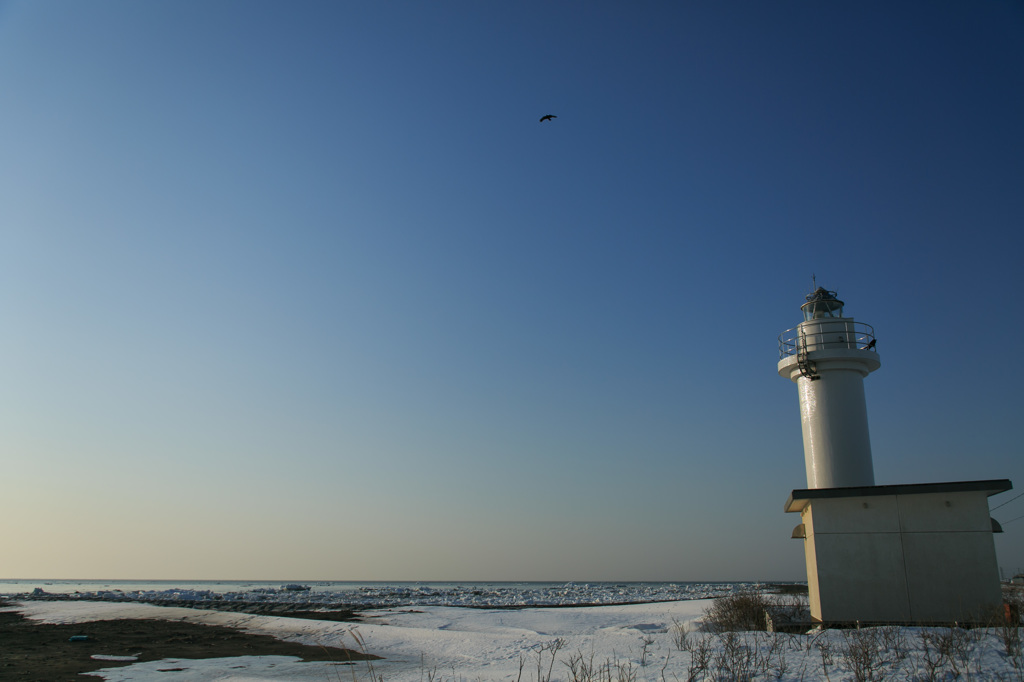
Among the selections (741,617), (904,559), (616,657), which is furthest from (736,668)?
(741,617)

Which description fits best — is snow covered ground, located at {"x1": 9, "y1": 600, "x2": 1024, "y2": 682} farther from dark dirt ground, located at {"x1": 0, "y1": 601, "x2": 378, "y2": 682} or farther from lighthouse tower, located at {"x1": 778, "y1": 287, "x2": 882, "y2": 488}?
lighthouse tower, located at {"x1": 778, "y1": 287, "x2": 882, "y2": 488}

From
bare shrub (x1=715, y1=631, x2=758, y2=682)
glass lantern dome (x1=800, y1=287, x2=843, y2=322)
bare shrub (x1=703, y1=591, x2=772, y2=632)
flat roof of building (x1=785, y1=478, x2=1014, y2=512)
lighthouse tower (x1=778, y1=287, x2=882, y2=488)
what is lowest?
Result: bare shrub (x1=703, y1=591, x2=772, y2=632)

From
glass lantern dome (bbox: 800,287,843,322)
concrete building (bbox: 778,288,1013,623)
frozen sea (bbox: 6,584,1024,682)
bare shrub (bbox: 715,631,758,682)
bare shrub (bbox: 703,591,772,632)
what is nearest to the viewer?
bare shrub (bbox: 715,631,758,682)

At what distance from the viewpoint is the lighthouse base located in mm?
11773

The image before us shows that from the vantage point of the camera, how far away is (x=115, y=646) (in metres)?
16.2

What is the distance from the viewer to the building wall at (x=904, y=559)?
11.8m

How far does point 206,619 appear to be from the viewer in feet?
81.0

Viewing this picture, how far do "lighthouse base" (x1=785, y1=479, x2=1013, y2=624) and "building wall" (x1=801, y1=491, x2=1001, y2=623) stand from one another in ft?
0.05

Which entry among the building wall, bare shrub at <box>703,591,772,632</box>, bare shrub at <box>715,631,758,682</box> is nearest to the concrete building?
the building wall

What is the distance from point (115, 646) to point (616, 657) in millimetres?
14234

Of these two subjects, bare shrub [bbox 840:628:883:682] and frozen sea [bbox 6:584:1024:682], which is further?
frozen sea [bbox 6:584:1024:682]

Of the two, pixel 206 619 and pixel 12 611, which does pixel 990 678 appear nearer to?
pixel 206 619

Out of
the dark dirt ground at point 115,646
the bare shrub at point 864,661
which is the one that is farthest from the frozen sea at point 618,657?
the dark dirt ground at point 115,646

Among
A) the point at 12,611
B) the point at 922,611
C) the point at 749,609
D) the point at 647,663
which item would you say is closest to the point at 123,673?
the point at 647,663
